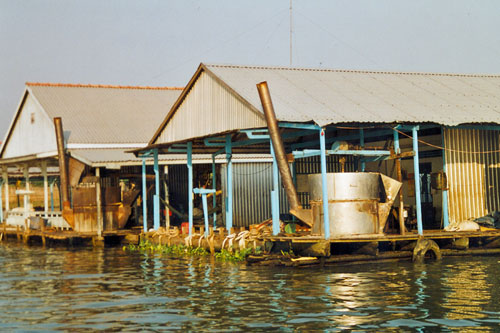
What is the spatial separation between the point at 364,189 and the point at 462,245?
391 centimetres

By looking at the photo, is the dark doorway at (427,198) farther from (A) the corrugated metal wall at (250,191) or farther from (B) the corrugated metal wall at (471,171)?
(A) the corrugated metal wall at (250,191)

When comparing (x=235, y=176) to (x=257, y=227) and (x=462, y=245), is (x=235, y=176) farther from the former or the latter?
(x=462, y=245)

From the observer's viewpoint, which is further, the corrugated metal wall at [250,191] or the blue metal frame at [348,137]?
the corrugated metal wall at [250,191]

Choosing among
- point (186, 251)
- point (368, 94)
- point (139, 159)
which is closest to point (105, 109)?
point (139, 159)

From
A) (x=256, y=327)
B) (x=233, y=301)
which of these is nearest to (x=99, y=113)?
(x=233, y=301)

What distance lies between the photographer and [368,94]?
23281mm

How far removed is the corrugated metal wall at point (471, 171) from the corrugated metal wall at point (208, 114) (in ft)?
20.9

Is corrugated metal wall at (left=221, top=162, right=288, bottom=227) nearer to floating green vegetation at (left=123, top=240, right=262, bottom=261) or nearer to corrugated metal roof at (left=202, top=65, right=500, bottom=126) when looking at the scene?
floating green vegetation at (left=123, top=240, right=262, bottom=261)

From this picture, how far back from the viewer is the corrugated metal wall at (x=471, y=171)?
22859 mm

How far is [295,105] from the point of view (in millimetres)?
21016

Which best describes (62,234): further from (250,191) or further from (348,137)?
(348,137)

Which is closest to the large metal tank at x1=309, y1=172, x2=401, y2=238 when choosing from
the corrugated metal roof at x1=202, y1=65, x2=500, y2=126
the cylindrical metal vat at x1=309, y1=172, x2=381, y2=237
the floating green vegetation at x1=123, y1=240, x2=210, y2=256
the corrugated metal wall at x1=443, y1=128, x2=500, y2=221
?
the cylindrical metal vat at x1=309, y1=172, x2=381, y2=237

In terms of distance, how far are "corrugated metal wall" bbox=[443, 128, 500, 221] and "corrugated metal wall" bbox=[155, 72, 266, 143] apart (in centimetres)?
638

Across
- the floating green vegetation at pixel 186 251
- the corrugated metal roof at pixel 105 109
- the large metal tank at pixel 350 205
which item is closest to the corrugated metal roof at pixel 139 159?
the floating green vegetation at pixel 186 251
